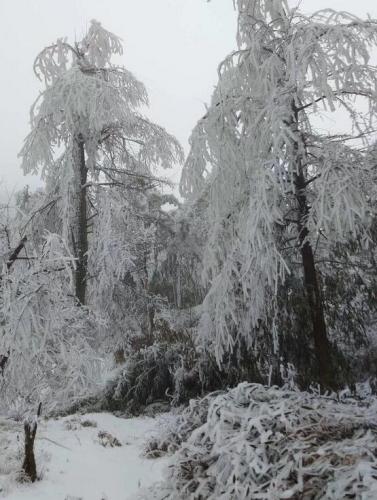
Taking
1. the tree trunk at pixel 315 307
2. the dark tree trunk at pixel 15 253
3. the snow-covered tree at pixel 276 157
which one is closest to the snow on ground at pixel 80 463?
the snow-covered tree at pixel 276 157

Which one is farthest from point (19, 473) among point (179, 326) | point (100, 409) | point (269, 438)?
point (179, 326)

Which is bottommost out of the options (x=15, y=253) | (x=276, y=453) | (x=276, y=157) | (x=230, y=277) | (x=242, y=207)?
(x=276, y=453)

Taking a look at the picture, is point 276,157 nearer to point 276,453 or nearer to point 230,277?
point 230,277

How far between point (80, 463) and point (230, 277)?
11.0ft

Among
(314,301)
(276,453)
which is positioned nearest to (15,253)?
(314,301)

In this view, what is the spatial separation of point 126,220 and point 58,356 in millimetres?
4852

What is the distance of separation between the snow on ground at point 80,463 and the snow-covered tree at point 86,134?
8.06ft

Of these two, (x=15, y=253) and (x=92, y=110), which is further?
(x=92, y=110)

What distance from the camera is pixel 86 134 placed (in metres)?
8.55

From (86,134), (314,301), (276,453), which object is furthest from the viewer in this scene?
(86,134)

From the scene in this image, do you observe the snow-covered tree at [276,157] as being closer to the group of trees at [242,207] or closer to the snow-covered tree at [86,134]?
the group of trees at [242,207]

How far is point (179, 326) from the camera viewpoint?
10.9 metres

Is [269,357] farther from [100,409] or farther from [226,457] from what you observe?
[100,409]

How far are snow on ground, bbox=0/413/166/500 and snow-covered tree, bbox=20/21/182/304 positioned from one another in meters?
2.46
